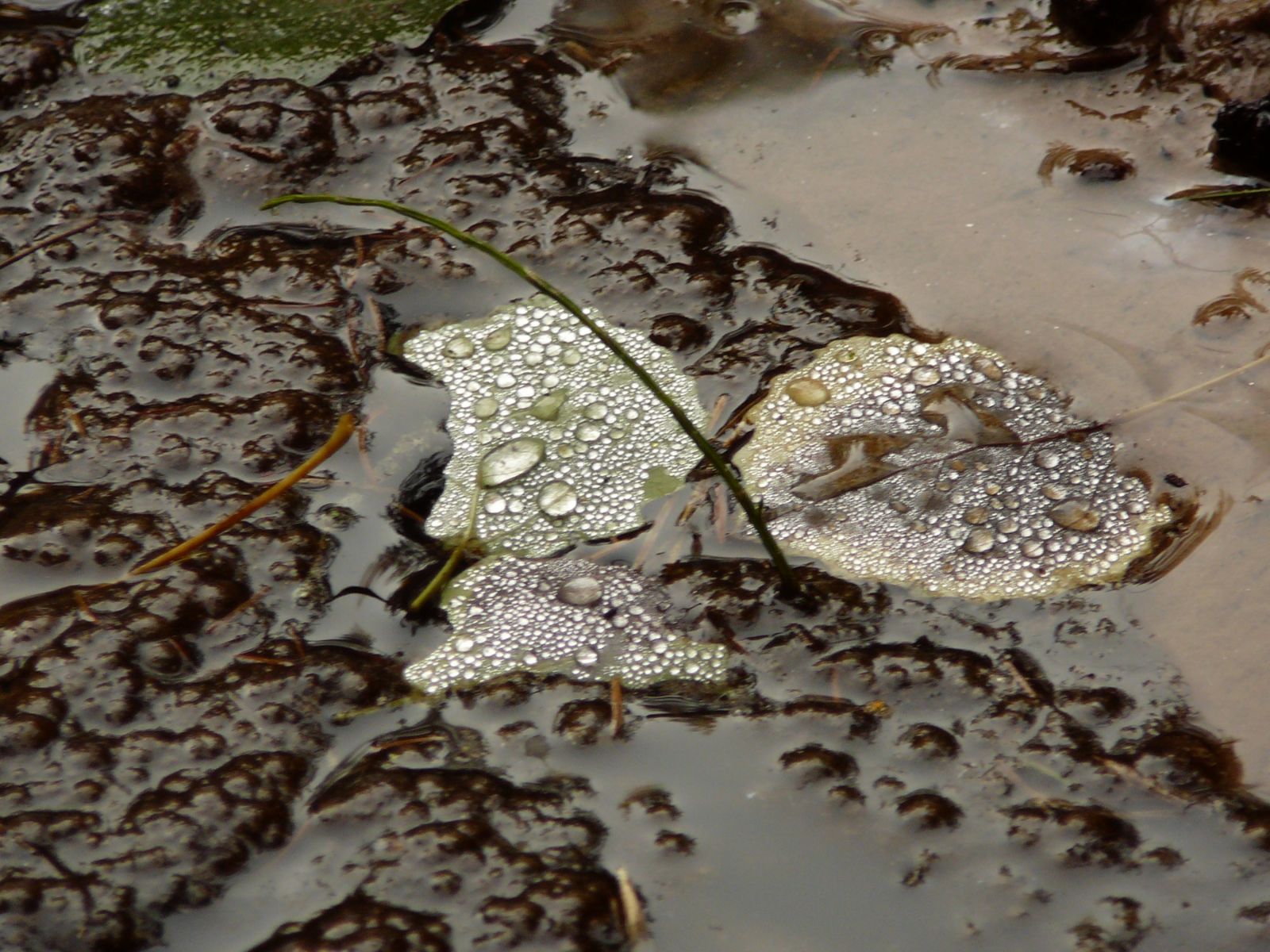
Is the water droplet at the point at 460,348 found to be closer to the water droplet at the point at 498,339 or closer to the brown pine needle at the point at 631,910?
the water droplet at the point at 498,339

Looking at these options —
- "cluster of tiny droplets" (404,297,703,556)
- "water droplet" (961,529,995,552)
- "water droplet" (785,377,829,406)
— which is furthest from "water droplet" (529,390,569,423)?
"water droplet" (961,529,995,552)

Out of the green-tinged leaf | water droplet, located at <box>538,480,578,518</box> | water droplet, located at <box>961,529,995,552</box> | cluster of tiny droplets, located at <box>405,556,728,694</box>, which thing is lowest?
cluster of tiny droplets, located at <box>405,556,728,694</box>

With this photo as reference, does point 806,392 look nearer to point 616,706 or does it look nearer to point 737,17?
point 616,706

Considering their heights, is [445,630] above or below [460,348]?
below

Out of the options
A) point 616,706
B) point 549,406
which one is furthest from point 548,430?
point 616,706

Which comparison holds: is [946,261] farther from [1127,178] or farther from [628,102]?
[628,102]

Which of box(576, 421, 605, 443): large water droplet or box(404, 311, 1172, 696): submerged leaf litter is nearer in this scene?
box(404, 311, 1172, 696): submerged leaf litter

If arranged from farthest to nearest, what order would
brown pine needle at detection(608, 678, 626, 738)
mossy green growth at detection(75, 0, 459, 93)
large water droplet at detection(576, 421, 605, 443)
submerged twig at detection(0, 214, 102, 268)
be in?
mossy green growth at detection(75, 0, 459, 93), submerged twig at detection(0, 214, 102, 268), large water droplet at detection(576, 421, 605, 443), brown pine needle at detection(608, 678, 626, 738)

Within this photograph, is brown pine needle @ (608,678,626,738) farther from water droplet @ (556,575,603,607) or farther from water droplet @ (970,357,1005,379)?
water droplet @ (970,357,1005,379)
